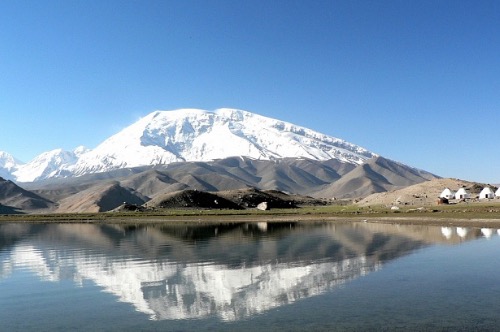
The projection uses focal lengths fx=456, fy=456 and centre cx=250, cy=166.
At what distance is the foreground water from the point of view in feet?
74.9

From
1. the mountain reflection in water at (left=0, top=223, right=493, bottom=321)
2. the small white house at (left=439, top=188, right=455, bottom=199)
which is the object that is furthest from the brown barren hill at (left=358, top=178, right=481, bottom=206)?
the mountain reflection in water at (left=0, top=223, right=493, bottom=321)

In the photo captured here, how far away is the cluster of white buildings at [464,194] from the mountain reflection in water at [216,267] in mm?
114643

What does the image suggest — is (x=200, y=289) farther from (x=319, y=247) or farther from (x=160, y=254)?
(x=319, y=247)

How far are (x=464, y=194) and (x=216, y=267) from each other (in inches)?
6222

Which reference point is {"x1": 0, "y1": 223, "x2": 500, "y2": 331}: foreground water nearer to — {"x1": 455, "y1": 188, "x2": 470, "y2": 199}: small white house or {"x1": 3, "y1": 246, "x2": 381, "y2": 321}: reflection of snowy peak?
{"x1": 3, "y1": 246, "x2": 381, "y2": 321}: reflection of snowy peak

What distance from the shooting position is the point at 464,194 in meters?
173

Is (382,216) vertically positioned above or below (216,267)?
above

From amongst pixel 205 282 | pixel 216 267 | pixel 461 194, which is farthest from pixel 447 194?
pixel 205 282

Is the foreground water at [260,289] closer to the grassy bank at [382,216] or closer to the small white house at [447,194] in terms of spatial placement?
the grassy bank at [382,216]

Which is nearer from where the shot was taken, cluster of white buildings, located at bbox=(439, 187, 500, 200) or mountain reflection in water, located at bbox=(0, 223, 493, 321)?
mountain reflection in water, located at bbox=(0, 223, 493, 321)

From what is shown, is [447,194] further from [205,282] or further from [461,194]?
[205,282]

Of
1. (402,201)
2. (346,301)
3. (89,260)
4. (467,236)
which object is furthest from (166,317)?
(402,201)

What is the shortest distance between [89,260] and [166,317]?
2562 centimetres

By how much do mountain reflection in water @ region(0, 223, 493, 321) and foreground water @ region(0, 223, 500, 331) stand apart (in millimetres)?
112
